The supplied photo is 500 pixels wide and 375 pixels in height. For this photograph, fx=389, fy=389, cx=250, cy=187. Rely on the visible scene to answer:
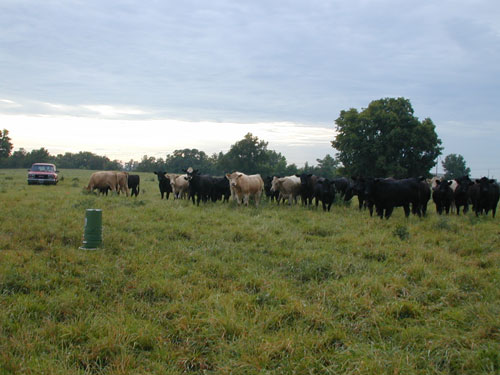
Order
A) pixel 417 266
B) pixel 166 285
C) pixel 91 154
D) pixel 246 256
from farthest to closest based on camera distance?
1. pixel 91 154
2. pixel 246 256
3. pixel 417 266
4. pixel 166 285

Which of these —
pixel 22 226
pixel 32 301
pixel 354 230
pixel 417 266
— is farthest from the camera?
pixel 354 230

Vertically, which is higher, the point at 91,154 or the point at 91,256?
the point at 91,154

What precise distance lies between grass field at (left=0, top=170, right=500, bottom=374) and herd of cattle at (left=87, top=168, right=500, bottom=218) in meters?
4.72

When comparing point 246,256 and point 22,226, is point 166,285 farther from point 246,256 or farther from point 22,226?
point 22,226

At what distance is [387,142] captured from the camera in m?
43.4

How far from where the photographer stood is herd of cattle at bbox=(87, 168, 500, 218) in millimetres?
14570

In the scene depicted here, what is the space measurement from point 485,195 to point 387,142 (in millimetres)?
28456

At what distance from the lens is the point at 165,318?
4.95 metres

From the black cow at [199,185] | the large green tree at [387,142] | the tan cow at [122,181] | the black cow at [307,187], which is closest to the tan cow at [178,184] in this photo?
the black cow at [199,185]

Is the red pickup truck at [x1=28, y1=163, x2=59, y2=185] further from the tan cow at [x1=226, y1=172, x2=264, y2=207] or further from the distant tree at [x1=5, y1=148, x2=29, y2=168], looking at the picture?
the distant tree at [x1=5, y1=148, x2=29, y2=168]

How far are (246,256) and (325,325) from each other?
335 centimetres

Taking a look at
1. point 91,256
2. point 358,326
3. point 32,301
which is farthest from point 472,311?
point 91,256

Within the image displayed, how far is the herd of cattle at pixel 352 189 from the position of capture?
1457 cm

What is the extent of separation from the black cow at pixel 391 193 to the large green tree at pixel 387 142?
1112 inches
